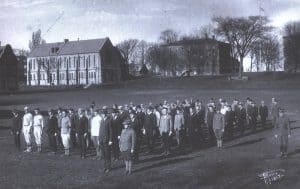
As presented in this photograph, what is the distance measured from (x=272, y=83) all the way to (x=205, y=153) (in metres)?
47.7

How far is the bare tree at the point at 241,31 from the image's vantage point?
6969 centimetres

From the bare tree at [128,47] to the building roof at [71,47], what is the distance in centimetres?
2226

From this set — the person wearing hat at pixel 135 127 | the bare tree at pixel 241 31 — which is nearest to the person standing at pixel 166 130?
the person wearing hat at pixel 135 127

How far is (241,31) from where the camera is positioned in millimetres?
70625

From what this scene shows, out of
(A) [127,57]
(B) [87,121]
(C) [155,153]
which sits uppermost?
(A) [127,57]

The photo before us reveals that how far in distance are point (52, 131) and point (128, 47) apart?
103 metres

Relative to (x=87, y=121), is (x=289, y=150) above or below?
below

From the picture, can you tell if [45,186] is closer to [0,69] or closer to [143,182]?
[143,182]

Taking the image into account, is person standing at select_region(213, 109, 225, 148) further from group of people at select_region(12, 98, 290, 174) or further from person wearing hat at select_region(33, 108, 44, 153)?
person wearing hat at select_region(33, 108, 44, 153)

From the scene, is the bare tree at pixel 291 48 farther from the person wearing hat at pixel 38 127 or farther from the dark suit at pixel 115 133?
the person wearing hat at pixel 38 127

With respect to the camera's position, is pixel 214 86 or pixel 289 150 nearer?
pixel 289 150

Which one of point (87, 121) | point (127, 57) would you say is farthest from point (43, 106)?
point (127, 57)

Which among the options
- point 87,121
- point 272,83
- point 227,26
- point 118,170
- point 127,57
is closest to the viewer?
point 118,170

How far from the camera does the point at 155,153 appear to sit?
17.0m
